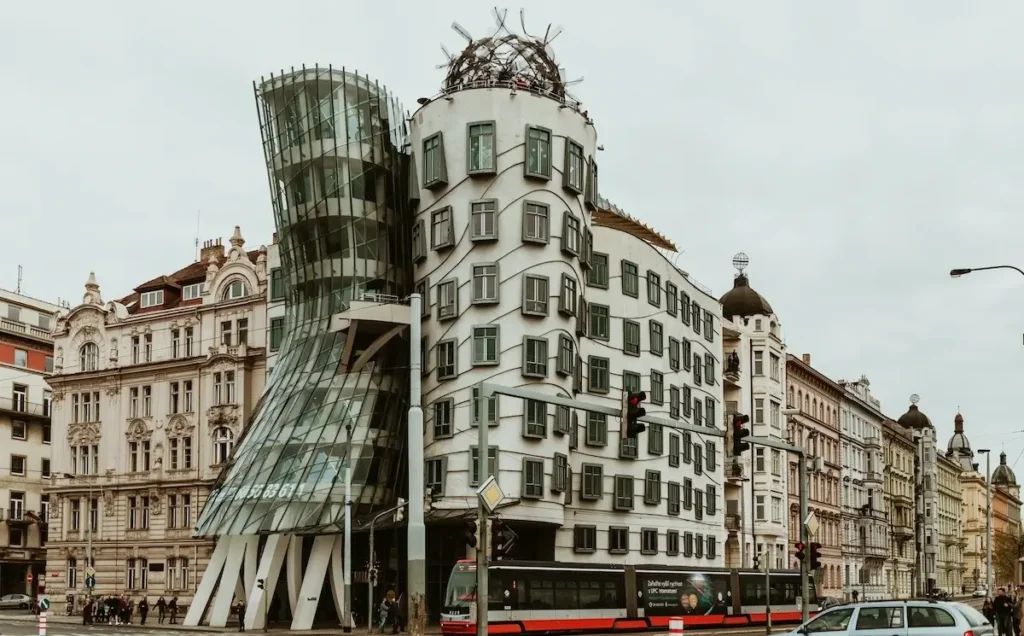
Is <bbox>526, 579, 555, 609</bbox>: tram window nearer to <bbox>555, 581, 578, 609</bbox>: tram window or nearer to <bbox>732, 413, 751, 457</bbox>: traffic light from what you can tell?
<bbox>555, 581, 578, 609</bbox>: tram window

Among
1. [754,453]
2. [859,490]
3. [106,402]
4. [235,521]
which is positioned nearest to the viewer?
[235,521]

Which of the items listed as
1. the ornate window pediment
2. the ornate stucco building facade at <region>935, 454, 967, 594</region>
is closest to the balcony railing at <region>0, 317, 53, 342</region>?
the ornate window pediment

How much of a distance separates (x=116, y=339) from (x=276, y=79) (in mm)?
24730

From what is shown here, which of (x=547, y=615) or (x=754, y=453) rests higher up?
(x=754, y=453)

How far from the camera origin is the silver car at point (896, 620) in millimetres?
25297

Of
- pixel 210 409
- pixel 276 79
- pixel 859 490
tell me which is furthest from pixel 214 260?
pixel 859 490

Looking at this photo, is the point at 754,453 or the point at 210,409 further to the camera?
the point at 754,453

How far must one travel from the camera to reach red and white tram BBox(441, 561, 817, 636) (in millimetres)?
46562

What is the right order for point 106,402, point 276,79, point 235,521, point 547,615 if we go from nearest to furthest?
point 547,615 → point 235,521 → point 276,79 → point 106,402

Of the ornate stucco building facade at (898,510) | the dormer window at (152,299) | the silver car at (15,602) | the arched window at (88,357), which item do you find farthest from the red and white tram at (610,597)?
the ornate stucco building facade at (898,510)

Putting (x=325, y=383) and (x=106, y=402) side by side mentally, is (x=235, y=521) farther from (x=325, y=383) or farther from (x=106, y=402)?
(x=106, y=402)

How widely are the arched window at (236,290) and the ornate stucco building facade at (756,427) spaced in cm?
3103

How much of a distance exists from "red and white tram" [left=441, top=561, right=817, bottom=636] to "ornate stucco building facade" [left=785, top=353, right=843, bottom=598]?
31.2 meters

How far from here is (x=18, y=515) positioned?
307ft
